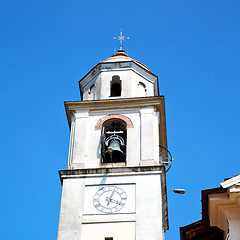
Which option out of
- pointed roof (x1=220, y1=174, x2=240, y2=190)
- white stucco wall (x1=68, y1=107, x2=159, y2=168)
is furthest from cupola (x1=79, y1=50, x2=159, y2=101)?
pointed roof (x1=220, y1=174, x2=240, y2=190)

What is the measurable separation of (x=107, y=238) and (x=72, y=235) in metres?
1.26

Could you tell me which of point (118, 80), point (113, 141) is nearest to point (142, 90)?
point (118, 80)

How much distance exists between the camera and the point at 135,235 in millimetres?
24797

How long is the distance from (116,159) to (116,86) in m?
4.51

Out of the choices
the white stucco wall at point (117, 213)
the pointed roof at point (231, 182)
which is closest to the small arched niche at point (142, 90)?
the white stucco wall at point (117, 213)

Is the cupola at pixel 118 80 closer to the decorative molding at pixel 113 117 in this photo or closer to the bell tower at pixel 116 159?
the bell tower at pixel 116 159

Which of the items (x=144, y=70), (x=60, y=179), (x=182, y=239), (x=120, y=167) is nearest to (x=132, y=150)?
(x=120, y=167)

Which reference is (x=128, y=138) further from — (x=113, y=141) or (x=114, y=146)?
(x=114, y=146)

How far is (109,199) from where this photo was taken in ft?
85.7

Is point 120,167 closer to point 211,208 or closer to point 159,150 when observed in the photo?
point 159,150

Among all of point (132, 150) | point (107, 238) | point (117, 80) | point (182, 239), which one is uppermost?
point (117, 80)

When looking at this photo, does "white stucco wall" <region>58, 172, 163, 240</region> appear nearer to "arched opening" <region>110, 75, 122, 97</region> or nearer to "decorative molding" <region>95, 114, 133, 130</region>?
"decorative molding" <region>95, 114, 133, 130</region>

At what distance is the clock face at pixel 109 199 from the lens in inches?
1017

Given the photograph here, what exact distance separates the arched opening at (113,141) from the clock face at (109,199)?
1.60m
